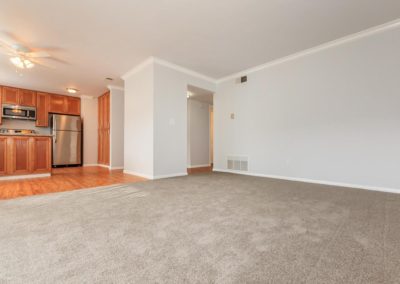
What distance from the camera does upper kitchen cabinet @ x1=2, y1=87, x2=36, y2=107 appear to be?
548 cm

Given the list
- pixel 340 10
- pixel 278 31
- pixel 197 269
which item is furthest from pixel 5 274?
pixel 340 10

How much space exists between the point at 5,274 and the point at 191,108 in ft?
18.6

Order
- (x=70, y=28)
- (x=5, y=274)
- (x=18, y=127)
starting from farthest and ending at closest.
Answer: (x=18, y=127)
(x=70, y=28)
(x=5, y=274)

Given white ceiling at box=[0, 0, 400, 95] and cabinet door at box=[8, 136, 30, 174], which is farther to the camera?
cabinet door at box=[8, 136, 30, 174]

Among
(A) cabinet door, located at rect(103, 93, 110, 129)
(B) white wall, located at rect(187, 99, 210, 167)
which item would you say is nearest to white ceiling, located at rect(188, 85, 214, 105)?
(B) white wall, located at rect(187, 99, 210, 167)

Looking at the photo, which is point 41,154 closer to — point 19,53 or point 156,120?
point 19,53

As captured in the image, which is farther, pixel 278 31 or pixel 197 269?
pixel 278 31

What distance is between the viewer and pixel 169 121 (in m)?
4.10

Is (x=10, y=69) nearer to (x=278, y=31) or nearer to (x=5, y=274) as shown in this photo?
(x=5, y=274)

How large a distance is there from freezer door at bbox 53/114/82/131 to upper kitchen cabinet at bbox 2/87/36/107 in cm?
78

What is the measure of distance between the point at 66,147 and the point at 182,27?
5.76 m

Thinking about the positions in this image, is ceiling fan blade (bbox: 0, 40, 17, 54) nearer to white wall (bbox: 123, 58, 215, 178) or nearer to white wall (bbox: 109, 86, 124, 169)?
white wall (bbox: 123, 58, 215, 178)

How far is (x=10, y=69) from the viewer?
4402 mm

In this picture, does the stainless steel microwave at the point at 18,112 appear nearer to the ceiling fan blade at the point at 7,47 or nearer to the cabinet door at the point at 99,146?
the cabinet door at the point at 99,146
